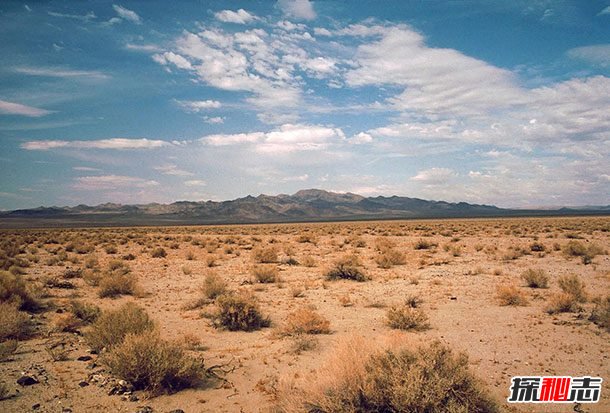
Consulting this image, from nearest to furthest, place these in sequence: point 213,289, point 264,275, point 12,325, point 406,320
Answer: point 12,325
point 406,320
point 213,289
point 264,275

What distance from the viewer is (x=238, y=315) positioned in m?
11.2

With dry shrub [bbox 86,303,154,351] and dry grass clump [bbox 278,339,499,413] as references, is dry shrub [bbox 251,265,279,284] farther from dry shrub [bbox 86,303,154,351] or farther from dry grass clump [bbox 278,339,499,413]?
dry grass clump [bbox 278,339,499,413]

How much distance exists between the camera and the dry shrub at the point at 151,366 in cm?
698

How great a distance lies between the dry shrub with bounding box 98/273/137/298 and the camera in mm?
15406

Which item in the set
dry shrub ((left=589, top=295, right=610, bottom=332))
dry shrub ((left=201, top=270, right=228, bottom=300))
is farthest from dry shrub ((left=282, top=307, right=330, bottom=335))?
dry shrub ((left=589, top=295, right=610, bottom=332))

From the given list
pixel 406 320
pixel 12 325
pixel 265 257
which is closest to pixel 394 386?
pixel 406 320

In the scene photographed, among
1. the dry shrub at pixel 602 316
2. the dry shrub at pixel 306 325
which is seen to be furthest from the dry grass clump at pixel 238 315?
the dry shrub at pixel 602 316

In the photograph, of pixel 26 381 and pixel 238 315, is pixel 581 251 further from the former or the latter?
pixel 26 381

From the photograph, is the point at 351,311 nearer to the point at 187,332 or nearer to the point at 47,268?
the point at 187,332

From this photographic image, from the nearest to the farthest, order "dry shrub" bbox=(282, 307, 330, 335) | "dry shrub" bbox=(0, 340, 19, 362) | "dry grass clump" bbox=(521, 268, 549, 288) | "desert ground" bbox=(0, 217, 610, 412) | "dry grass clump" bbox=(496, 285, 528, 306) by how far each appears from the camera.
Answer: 1. "desert ground" bbox=(0, 217, 610, 412)
2. "dry shrub" bbox=(0, 340, 19, 362)
3. "dry shrub" bbox=(282, 307, 330, 335)
4. "dry grass clump" bbox=(496, 285, 528, 306)
5. "dry grass clump" bbox=(521, 268, 549, 288)

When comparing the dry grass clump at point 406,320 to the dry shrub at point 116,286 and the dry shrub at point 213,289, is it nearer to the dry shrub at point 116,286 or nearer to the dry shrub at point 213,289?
the dry shrub at point 213,289

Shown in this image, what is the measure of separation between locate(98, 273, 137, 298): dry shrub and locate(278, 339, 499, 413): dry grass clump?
12237mm

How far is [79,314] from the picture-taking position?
11.5m

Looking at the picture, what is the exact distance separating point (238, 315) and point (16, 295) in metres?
7.72
